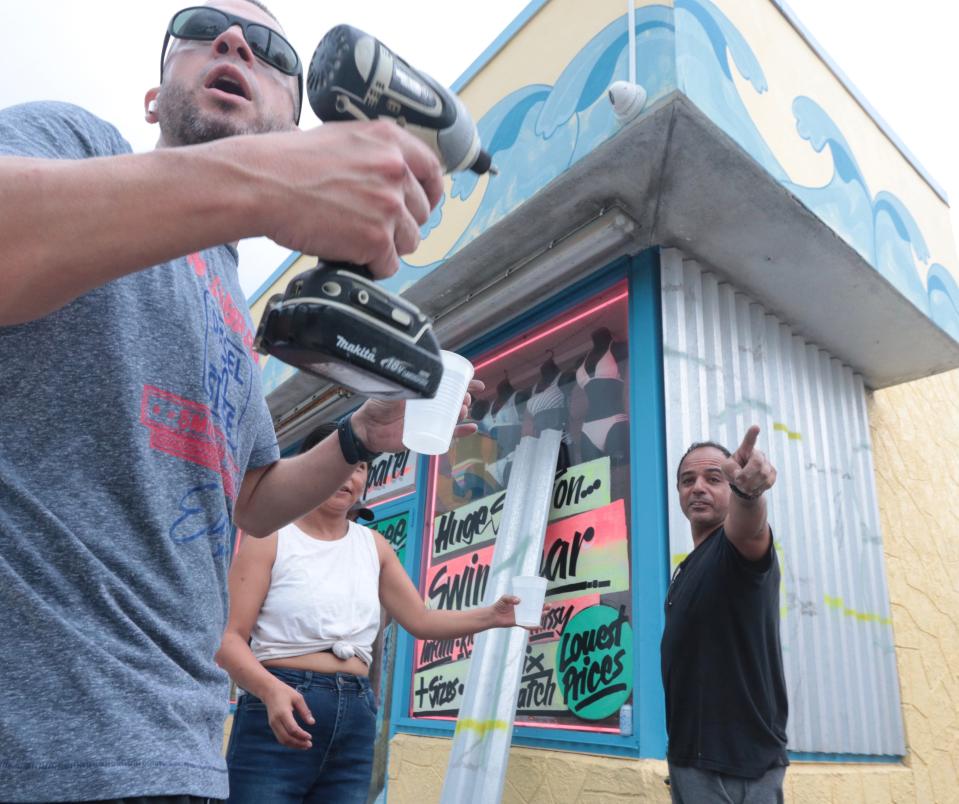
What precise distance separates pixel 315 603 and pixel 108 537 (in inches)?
65.7

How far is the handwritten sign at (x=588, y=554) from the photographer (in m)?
3.54

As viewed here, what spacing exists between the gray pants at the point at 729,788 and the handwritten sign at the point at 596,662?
33.7 inches

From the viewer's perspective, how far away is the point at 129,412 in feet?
3.33

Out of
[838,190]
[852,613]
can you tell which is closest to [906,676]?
[852,613]

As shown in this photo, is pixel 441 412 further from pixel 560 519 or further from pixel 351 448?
pixel 560 519

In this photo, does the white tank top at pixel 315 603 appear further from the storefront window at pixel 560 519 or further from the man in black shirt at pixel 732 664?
the storefront window at pixel 560 519

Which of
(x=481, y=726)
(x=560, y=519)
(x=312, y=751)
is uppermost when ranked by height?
(x=560, y=519)

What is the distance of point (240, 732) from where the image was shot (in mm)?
2400

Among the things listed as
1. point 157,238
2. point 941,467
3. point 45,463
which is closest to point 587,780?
point 45,463

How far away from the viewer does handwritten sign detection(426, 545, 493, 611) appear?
165 inches

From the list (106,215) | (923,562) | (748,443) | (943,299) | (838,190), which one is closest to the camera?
(106,215)

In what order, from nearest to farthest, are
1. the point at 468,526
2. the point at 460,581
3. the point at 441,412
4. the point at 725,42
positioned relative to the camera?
the point at 441,412
the point at 725,42
the point at 460,581
the point at 468,526

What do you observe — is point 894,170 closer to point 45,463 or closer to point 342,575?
point 342,575

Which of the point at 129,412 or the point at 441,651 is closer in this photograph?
the point at 129,412
